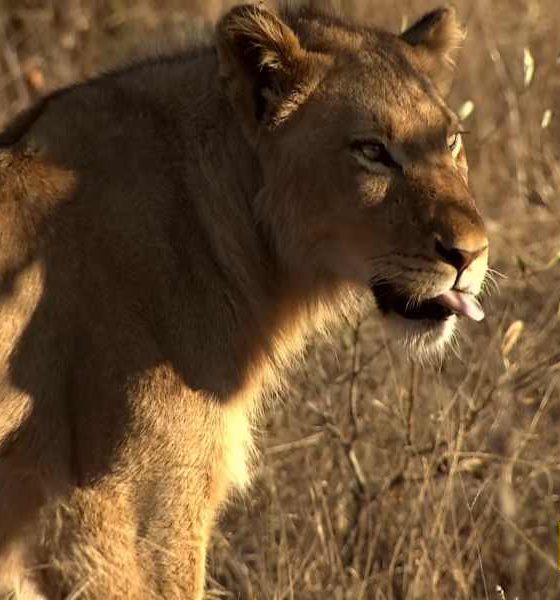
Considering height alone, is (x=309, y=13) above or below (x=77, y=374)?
above

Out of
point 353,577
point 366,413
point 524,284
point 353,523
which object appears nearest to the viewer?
point 353,577

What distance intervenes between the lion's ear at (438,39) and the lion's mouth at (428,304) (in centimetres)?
66

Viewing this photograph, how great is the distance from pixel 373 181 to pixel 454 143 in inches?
12.2

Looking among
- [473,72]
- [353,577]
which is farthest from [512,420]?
[473,72]

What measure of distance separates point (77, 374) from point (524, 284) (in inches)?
118

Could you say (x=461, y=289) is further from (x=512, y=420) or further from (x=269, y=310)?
(x=512, y=420)

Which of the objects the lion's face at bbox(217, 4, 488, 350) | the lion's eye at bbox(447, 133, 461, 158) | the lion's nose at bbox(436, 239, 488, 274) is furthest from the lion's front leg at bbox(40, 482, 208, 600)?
the lion's eye at bbox(447, 133, 461, 158)

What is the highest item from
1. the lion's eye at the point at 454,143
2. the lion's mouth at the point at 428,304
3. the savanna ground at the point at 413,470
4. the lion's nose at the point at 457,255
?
the lion's eye at the point at 454,143

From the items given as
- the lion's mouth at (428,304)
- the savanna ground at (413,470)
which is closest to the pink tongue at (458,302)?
the lion's mouth at (428,304)

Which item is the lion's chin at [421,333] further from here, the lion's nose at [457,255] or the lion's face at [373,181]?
the lion's nose at [457,255]

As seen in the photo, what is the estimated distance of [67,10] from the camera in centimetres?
830

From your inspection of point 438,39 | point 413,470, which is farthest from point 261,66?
point 413,470

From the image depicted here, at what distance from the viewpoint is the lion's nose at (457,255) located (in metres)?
3.65

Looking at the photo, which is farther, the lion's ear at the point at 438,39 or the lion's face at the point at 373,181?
the lion's ear at the point at 438,39
